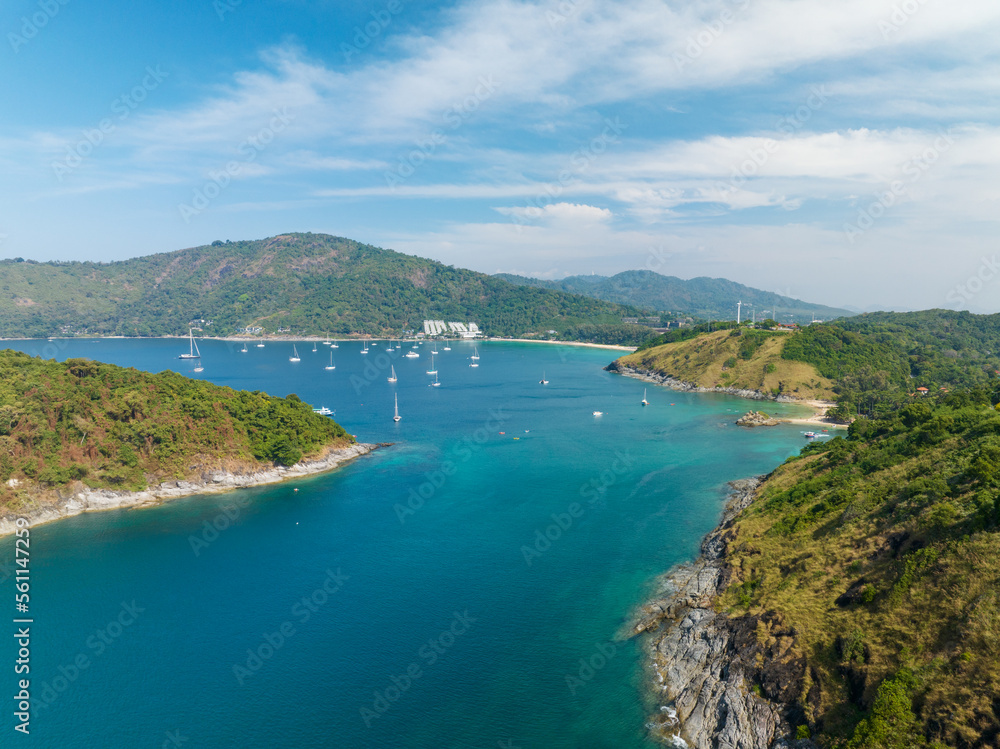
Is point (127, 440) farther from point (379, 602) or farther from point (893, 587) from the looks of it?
point (893, 587)

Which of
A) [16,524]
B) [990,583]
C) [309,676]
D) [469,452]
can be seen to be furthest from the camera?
[469,452]

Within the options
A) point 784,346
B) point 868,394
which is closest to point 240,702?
point 868,394

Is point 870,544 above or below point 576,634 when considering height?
above

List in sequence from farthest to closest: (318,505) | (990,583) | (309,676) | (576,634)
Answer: (318,505) → (576,634) → (309,676) → (990,583)

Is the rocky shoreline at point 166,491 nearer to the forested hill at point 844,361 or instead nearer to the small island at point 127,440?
the small island at point 127,440

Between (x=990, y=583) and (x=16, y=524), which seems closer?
(x=990, y=583)

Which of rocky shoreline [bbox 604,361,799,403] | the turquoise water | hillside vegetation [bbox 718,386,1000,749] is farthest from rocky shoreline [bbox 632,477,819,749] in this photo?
rocky shoreline [bbox 604,361,799,403]

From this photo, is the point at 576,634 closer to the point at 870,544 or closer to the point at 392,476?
the point at 870,544
